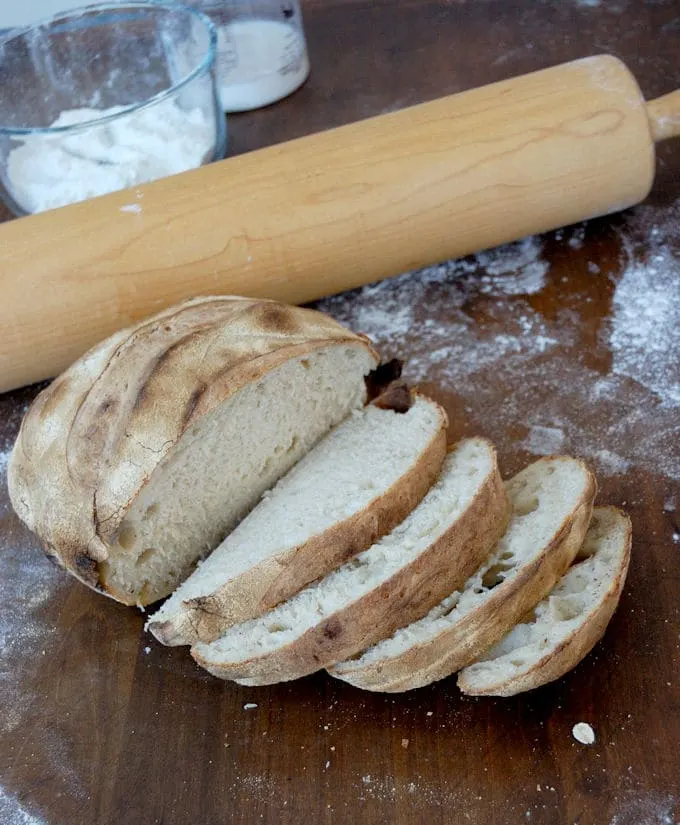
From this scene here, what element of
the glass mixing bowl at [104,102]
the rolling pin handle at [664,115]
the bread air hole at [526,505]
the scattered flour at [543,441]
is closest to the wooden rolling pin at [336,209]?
the rolling pin handle at [664,115]

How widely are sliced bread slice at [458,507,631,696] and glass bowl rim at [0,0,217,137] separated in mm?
1923

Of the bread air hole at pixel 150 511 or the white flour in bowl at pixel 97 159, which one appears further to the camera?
the white flour in bowl at pixel 97 159

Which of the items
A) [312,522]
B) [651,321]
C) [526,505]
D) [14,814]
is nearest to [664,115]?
[651,321]

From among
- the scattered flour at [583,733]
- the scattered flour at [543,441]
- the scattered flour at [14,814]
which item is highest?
the scattered flour at [14,814]

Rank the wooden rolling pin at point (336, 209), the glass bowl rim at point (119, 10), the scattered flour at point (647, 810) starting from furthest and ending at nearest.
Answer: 1. the glass bowl rim at point (119, 10)
2. the wooden rolling pin at point (336, 209)
3. the scattered flour at point (647, 810)

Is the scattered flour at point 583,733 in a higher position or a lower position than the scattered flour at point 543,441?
lower

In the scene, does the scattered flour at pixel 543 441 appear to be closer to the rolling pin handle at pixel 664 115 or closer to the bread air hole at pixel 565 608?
the bread air hole at pixel 565 608

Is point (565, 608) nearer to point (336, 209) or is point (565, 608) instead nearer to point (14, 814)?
point (14, 814)

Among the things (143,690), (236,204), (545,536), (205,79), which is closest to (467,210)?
(236,204)

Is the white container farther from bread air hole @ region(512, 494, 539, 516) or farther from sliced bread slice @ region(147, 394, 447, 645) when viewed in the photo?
bread air hole @ region(512, 494, 539, 516)

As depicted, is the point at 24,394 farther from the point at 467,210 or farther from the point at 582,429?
the point at 582,429

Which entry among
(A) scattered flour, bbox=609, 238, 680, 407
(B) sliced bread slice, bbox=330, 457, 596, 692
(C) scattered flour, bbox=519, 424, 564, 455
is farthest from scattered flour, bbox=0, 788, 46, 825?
(A) scattered flour, bbox=609, 238, 680, 407

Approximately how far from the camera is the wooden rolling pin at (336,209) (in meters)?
2.75

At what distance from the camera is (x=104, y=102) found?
373 centimetres
